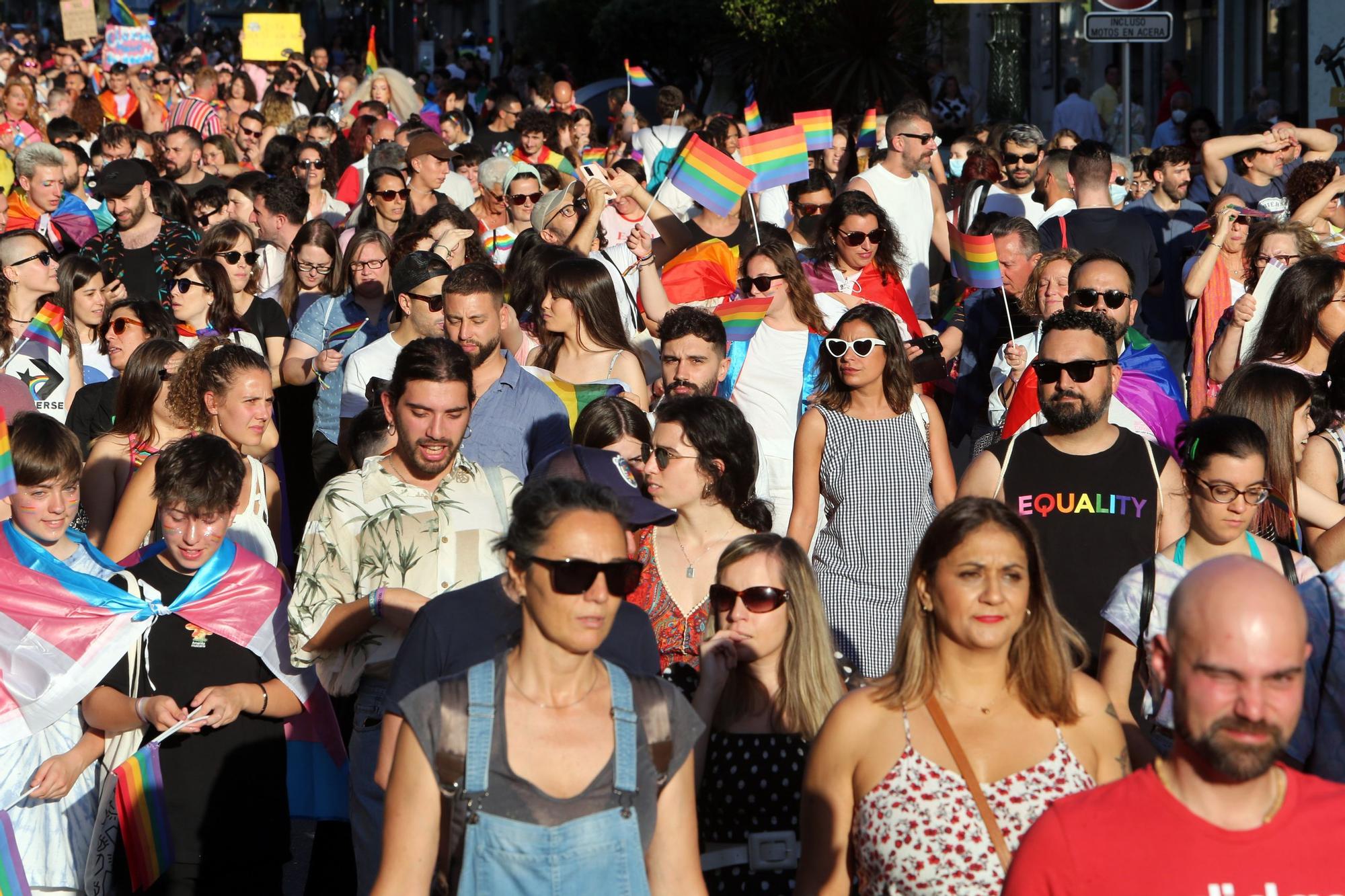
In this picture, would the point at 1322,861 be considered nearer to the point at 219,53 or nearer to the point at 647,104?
the point at 647,104

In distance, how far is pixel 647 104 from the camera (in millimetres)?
23375

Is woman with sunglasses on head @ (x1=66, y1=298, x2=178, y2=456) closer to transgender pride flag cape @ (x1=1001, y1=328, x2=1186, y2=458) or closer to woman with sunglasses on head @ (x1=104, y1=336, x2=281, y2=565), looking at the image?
woman with sunglasses on head @ (x1=104, y1=336, x2=281, y2=565)

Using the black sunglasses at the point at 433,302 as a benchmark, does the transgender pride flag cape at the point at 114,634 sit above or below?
below

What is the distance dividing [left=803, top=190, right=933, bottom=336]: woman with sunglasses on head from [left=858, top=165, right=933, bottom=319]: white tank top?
1352mm

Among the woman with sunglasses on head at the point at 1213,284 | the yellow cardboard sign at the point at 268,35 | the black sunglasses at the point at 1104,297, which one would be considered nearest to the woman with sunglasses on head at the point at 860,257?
the woman with sunglasses on head at the point at 1213,284

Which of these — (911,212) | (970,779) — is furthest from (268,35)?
(970,779)

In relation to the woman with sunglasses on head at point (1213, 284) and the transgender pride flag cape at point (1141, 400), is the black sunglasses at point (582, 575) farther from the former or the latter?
the woman with sunglasses on head at point (1213, 284)

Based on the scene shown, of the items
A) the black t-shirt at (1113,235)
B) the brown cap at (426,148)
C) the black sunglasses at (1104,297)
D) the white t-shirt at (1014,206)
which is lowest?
the black sunglasses at (1104,297)

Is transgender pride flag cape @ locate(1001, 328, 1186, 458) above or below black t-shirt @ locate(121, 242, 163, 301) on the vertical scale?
below

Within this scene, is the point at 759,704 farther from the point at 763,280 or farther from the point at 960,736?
the point at 763,280

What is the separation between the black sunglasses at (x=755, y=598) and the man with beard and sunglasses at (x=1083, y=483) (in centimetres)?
96

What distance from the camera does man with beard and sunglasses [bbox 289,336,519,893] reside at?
4.79 meters

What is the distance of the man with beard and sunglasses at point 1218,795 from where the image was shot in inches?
106

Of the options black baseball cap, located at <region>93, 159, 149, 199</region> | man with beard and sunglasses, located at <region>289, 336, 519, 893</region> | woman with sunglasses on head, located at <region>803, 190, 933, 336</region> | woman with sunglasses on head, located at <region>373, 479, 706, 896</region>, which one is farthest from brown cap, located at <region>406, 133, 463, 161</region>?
woman with sunglasses on head, located at <region>373, 479, 706, 896</region>
